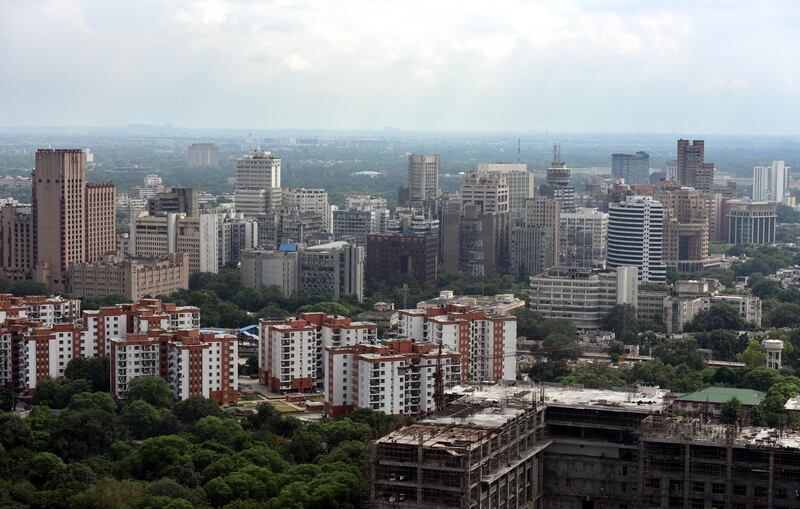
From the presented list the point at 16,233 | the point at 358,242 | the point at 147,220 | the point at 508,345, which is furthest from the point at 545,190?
the point at 508,345

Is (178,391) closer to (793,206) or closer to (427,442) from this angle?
(427,442)

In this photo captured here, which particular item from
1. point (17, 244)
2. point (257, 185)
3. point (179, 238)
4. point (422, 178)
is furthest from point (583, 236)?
point (17, 244)

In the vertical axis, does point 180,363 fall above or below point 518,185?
below

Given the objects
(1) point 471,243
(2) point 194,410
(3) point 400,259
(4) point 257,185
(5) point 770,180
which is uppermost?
(4) point 257,185

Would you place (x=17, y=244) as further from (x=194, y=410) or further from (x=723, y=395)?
(x=723, y=395)

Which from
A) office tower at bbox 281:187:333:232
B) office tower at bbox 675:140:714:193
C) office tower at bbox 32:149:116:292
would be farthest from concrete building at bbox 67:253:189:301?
office tower at bbox 675:140:714:193

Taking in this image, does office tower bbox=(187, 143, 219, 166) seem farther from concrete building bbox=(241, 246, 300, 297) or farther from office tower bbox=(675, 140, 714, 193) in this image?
concrete building bbox=(241, 246, 300, 297)

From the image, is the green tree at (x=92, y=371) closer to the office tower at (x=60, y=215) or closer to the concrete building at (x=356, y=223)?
the office tower at (x=60, y=215)
